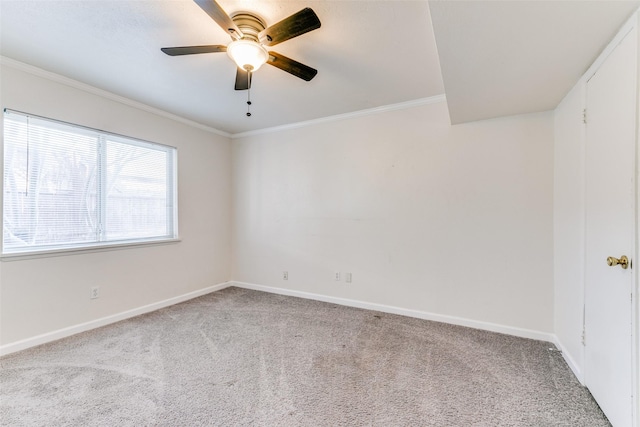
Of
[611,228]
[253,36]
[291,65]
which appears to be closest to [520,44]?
[611,228]

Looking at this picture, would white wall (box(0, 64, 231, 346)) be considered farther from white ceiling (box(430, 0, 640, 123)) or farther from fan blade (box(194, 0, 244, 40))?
white ceiling (box(430, 0, 640, 123))

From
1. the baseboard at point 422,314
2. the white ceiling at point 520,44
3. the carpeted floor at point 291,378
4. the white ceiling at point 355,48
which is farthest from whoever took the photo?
the baseboard at point 422,314

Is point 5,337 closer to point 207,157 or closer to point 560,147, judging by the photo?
point 207,157

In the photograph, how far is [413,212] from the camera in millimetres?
3025

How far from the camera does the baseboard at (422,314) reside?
2.52m

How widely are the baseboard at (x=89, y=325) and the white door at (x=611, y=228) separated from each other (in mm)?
4000

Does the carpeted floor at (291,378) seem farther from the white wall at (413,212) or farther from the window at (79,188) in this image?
the window at (79,188)

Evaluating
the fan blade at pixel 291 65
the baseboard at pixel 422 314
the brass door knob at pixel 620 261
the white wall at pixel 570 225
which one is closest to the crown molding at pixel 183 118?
the white wall at pixel 570 225

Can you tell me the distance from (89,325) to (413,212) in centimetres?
355

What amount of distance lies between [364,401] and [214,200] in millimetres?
3310

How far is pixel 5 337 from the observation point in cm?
225

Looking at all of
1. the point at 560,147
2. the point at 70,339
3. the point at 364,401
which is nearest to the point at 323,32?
the point at 560,147

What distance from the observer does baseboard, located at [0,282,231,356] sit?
7.53 ft

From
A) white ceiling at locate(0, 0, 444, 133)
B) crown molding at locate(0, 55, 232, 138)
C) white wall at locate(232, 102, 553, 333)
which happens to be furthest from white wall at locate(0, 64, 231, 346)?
white wall at locate(232, 102, 553, 333)
